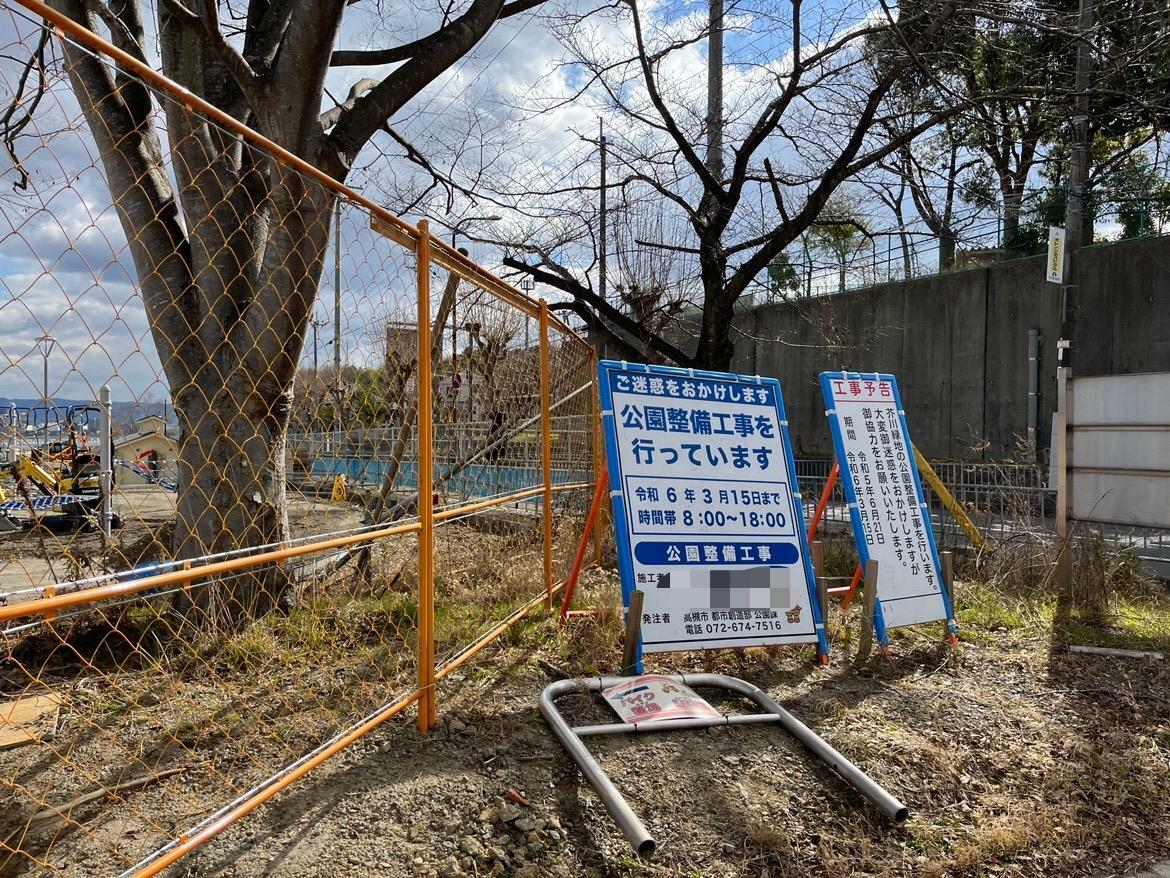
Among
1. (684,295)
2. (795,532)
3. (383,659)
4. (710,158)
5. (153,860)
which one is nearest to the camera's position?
(153,860)

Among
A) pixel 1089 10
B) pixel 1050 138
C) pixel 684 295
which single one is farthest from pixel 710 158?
pixel 1050 138

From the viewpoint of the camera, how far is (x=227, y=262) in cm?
430

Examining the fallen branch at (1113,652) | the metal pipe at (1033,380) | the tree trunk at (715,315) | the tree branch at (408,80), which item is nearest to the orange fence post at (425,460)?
the tree branch at (408,80)

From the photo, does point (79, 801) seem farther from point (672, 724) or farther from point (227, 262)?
point (227, 262)

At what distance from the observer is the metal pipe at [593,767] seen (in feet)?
7.62

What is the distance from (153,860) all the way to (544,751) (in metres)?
1.46

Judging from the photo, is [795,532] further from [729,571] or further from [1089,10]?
[1089,10]

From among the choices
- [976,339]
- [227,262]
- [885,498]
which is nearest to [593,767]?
[885,498]

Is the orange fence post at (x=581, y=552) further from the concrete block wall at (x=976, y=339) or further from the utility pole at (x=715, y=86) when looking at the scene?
the concrete block wall at (x=976, y=339)

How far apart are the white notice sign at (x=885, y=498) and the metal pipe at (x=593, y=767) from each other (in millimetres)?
1963

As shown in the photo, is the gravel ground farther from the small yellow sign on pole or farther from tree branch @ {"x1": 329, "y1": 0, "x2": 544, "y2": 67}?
the small yellow sign on pole

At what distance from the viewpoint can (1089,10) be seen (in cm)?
717

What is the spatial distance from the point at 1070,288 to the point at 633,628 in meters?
12.4

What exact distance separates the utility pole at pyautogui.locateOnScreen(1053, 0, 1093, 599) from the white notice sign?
179 centimetres
